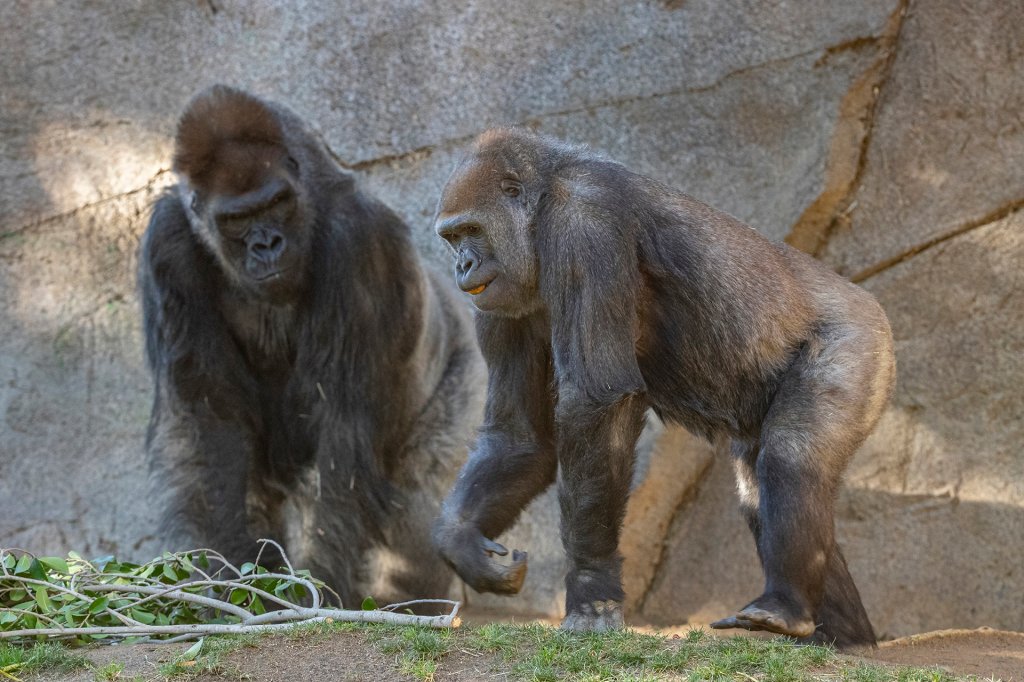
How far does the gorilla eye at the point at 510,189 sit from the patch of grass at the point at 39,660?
1759mm

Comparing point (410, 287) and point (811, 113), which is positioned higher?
point (811, 113)

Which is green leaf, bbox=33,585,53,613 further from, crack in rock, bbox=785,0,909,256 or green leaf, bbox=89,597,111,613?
crack in rock, bbox=785,0,909,256

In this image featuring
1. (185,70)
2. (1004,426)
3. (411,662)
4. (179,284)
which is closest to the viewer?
(411,662)

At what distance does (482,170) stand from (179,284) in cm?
188

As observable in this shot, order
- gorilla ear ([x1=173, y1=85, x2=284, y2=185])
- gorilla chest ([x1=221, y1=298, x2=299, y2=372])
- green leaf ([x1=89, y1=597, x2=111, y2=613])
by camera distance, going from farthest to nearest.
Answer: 1. gorilla chest ([x1=221, y1=298, x2=299, y2=372])
2. gorilla ear ([x1=173, y1=85, x2=284, y2=185])
3. green leaf ([x1=89, y1=597, x2=111, y2=613])

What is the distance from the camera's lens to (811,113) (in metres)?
5.59

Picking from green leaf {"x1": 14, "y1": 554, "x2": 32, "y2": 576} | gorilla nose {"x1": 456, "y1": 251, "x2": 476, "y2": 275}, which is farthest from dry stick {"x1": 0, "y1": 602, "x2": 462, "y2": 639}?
gorilla nose {"x1": 456, "y1": 251, "x2": 476, "y2": 275}

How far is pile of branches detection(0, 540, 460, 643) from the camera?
11.5 feet

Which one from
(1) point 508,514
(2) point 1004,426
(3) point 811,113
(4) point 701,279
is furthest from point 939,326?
(1) point 508,514

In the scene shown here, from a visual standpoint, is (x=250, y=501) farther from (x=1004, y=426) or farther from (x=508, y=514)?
(x=1004, y=426)

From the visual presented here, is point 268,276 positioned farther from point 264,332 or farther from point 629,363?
point 629,363

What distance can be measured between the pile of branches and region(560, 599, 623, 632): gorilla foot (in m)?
0.33

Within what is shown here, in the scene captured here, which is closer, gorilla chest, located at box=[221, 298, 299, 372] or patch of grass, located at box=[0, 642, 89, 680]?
patch of grass, located at box=[0, 642, 89, 680]

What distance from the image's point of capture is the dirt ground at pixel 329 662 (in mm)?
3078
